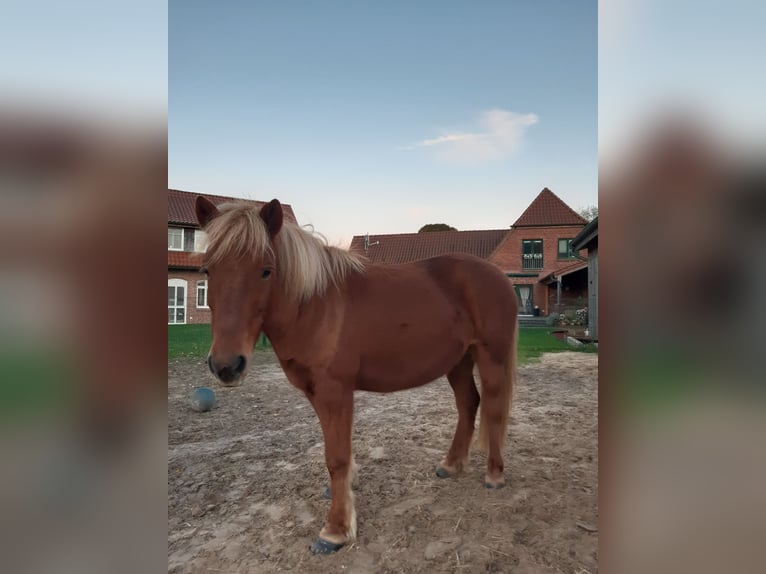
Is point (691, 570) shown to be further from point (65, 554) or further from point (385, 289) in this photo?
point (385, 289)

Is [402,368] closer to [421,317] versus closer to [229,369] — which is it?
[421,317]

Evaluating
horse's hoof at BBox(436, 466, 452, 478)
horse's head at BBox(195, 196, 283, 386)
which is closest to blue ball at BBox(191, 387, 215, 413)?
horse's hoof at BBox(436, 466, 452, 478)

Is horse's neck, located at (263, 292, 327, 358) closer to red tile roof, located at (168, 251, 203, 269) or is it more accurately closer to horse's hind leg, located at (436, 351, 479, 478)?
red tile roof, located at (168, 251, 203, 269)

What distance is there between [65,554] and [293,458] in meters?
3.74

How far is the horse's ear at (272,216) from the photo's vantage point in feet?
7.87

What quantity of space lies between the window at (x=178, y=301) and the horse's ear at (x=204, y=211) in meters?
17.2

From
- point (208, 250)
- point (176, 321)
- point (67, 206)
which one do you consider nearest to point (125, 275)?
point (67, 206)

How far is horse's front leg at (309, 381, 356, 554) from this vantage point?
266 cm

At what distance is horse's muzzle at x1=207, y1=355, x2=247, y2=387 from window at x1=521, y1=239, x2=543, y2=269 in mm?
24674

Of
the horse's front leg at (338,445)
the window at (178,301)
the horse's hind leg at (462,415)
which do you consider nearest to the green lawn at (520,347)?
the window at (178,301)

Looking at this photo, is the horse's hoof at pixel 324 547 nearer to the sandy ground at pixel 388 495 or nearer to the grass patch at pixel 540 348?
the sandy ground at pixel 388 495

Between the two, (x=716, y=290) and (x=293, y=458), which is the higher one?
(x=716, y=290)

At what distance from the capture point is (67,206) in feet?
1.90

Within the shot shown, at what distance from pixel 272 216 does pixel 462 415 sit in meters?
2.51
